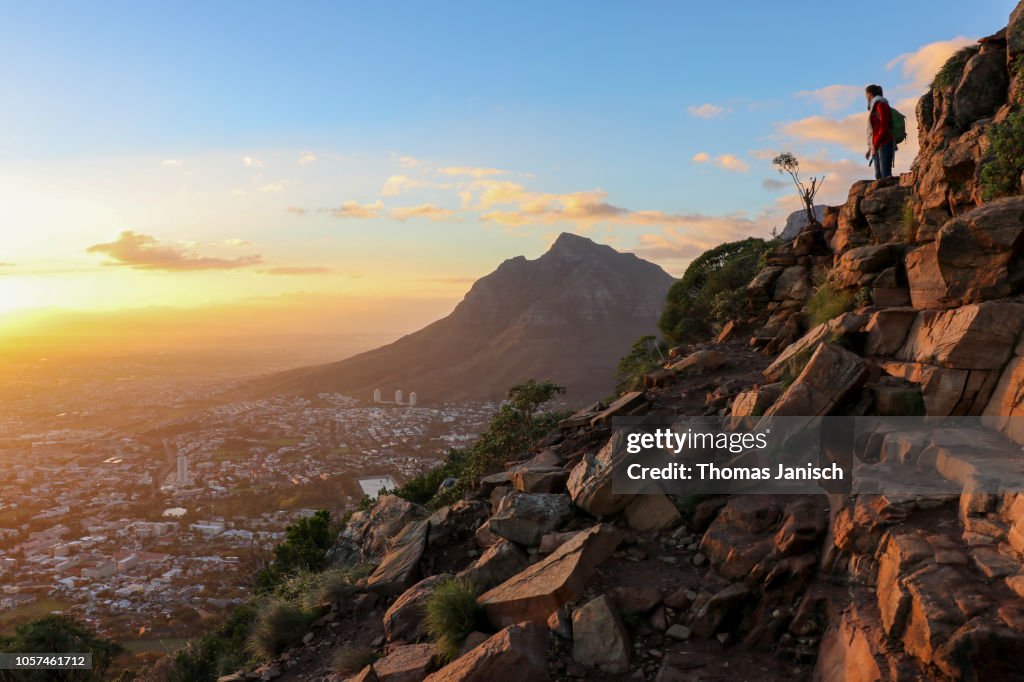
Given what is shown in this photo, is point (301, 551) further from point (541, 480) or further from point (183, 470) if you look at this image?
point (183, 470)

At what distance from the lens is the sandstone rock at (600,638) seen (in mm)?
6992

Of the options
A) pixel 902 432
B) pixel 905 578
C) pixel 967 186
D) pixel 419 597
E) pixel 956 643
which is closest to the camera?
pixel 956 643

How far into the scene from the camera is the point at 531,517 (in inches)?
394

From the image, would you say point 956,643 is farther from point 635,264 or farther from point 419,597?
point 635,264

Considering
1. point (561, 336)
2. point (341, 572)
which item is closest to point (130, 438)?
point (561, 336)

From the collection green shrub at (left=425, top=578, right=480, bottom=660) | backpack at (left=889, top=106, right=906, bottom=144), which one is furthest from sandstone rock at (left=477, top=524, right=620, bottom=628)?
backpack at (left=889, top=106, right=906, bottom=144)

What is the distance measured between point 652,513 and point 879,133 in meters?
13.0

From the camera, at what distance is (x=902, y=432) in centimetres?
826

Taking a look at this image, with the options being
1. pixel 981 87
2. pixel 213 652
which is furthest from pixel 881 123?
pixel 213 652

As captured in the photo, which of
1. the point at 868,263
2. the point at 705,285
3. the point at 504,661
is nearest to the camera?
the point at 504,661

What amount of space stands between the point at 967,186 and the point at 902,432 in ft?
21.4

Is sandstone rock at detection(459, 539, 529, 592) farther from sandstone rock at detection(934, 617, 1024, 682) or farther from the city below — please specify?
the city below

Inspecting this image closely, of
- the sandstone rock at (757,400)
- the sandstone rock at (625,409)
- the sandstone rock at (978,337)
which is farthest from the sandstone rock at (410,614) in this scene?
the sandstone rock at (978,337)

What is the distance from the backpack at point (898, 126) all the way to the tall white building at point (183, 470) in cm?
6381
